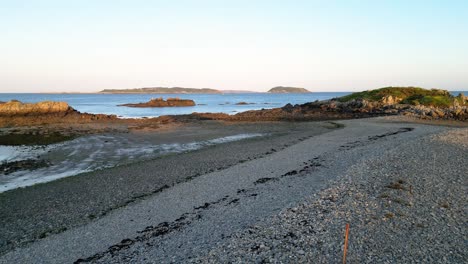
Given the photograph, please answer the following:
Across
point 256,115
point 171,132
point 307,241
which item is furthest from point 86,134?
point 307,241

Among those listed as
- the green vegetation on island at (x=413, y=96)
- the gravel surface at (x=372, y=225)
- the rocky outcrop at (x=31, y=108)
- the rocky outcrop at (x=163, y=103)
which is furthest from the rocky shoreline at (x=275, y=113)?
the rocky outcrop at (x=163, y=103)

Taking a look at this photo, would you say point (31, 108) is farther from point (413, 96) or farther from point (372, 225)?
point (413, 96)

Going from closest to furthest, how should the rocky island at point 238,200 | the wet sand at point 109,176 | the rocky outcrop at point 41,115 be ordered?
1. the rocky island at point 238,200
2. the wet sand at point 109,176
3. the rocky outcrop at point 41,115

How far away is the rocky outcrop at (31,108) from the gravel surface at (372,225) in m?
49.6

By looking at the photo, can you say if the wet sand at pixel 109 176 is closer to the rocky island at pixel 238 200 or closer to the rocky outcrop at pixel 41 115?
the rocky island at pixel 238 200

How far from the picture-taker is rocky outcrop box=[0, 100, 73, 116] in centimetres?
5069

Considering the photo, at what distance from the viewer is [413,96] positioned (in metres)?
65.2

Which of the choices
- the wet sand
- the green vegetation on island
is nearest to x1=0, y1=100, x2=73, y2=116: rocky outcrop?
the wet sand

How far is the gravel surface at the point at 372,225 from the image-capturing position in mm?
8562

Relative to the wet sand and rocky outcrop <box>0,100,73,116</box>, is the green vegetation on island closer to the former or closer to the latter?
the wet sand

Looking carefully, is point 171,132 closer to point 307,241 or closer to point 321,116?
point 321,116

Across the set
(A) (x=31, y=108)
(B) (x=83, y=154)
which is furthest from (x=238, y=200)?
(A) (x=31, y=108)

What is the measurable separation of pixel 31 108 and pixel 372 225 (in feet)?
179

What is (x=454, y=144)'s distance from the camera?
21.7 metres
